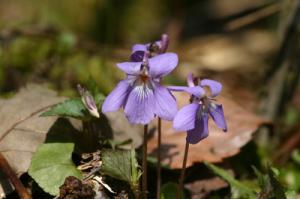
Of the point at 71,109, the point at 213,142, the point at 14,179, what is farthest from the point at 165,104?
the point at 213,142

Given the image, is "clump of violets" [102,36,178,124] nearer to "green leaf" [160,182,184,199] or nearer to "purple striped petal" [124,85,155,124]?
"purple striped petal" [124,85,155,124]

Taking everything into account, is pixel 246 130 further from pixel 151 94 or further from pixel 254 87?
→ pixel 254 87

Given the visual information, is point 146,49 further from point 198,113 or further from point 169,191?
point 169,191

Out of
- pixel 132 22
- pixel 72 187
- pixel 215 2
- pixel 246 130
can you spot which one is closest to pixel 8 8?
pixel 132 22

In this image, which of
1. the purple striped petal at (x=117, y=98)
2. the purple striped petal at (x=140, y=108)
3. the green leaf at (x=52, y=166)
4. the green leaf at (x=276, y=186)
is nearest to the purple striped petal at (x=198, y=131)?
the purple striped petal at (x=140, y=108)

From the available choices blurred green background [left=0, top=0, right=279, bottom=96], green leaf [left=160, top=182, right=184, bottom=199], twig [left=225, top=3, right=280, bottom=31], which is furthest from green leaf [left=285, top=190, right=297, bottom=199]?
blurred green background [left=0, top=0, right=279, bottom=96]

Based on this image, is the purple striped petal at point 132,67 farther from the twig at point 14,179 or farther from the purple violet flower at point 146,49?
the twig at point 14,179
